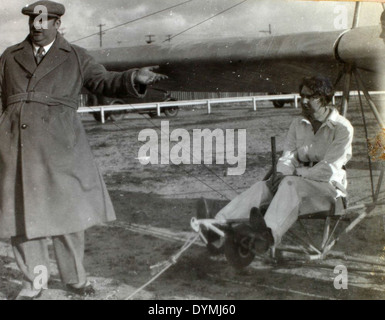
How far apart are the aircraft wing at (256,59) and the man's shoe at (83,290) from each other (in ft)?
6.36

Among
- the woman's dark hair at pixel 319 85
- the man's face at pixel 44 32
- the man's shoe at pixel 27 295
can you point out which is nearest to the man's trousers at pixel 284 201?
the woman's dark hair at pixel 319 85

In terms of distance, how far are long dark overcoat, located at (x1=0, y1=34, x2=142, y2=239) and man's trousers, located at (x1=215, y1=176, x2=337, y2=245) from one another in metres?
0.89

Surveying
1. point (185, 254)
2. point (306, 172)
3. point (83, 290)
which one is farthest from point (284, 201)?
point (83, 290)

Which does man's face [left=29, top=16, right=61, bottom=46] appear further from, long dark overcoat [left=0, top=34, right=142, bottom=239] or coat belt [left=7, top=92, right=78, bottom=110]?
coat belt [left=7, top=92, right=78, bottom=110]

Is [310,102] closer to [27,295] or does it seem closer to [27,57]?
[27,57]

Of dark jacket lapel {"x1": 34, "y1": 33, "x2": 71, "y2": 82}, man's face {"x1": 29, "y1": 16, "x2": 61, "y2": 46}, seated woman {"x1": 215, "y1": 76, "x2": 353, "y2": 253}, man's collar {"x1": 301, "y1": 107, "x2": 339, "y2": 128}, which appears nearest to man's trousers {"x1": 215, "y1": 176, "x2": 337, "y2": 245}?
seated woman {"x1": 215, "y1": 76, "x2": 353, "y2": 253}

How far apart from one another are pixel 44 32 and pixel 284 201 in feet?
5.60

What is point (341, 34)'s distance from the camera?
3.57 metres

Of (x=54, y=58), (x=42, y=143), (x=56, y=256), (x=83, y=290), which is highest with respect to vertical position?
(x=54, y=58)

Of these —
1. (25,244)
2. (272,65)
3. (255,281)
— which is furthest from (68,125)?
(272,65)

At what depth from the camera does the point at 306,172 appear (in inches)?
127

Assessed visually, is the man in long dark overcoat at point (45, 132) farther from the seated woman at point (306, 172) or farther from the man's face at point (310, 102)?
the man's face at point (310, 102)

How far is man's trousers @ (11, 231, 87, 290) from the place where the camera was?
9.32 feet
